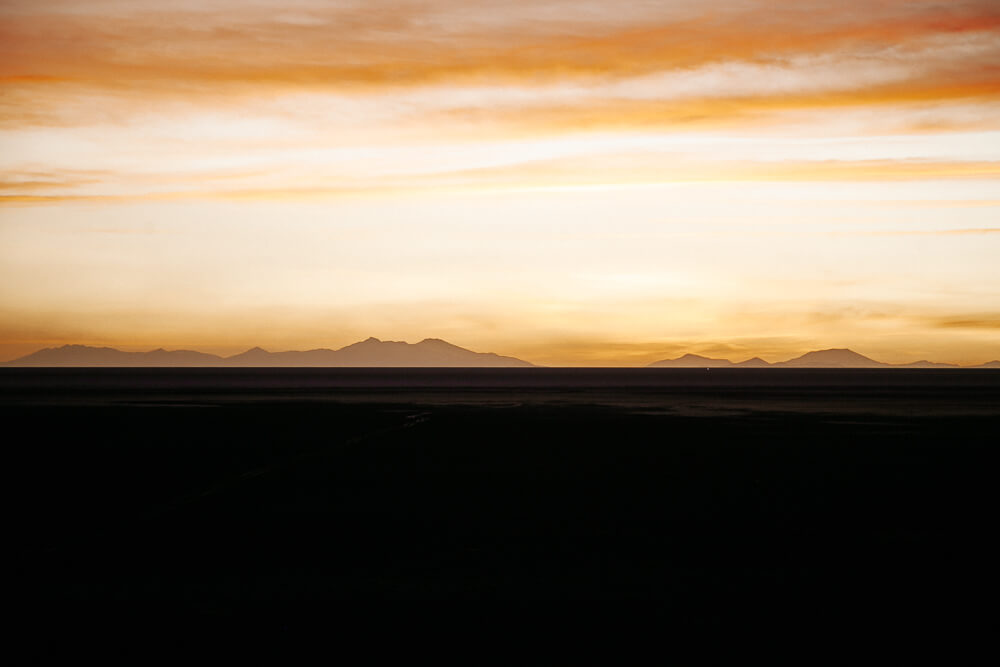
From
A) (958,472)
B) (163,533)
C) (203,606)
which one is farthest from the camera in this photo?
(958,472)

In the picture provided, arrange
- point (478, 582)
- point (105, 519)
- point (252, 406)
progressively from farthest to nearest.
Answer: point (252, 406)
point (105, 519)
point (478, 582)

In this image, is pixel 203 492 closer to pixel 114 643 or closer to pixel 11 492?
pixel 11 492

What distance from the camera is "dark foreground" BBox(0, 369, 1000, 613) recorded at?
13.3 m

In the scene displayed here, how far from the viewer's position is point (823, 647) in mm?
10367

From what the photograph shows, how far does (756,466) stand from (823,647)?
1919 cm

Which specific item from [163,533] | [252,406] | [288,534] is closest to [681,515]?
[288,534]

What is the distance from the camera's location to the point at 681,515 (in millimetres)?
19750

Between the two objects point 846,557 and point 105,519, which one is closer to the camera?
point 846,557

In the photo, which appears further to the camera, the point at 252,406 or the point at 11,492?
the point at 252,406

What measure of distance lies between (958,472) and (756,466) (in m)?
5.00

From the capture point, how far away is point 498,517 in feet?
63.8

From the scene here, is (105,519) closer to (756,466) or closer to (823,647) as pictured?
(823,647)

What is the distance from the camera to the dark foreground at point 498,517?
1333 centimetres

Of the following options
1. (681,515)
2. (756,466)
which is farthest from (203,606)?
(756,466)
